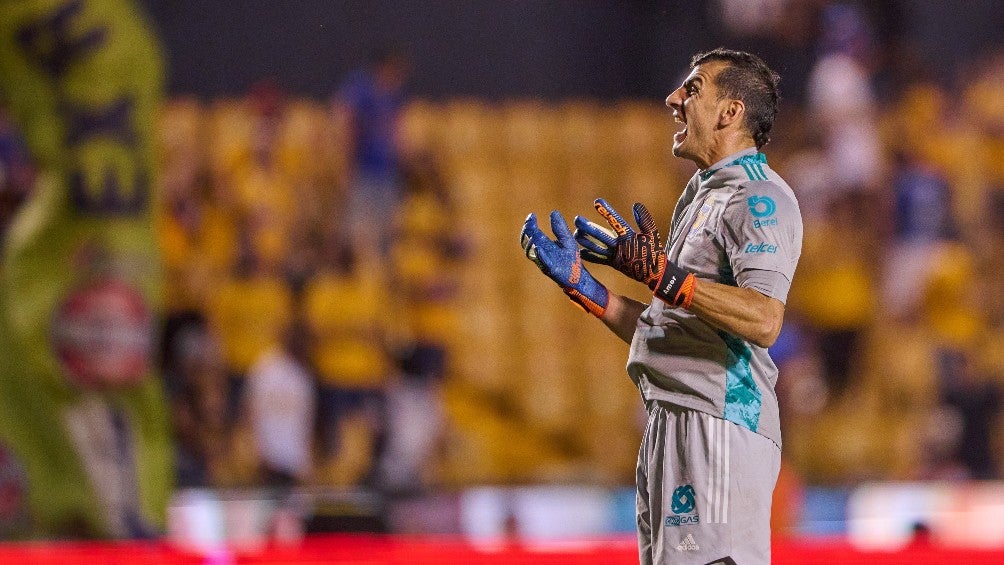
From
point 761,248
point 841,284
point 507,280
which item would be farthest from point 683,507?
point 841,284

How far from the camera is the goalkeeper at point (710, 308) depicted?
194 cm

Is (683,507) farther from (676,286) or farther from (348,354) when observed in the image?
(348,354)

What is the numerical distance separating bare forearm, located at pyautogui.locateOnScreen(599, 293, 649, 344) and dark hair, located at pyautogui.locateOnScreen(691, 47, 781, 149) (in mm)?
365

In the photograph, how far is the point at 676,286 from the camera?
1.91 meters

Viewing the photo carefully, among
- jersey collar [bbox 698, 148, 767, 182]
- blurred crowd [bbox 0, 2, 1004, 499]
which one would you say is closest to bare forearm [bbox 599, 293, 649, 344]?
jersey collar [bbox 698, 148, 767, 182]

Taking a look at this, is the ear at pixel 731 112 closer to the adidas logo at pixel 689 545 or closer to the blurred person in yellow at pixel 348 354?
the adidas logo at pixel 689 545

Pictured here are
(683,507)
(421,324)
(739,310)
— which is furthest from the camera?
(421,324)

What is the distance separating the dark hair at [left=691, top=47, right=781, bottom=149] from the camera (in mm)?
2088

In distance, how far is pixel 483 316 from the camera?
258 inches

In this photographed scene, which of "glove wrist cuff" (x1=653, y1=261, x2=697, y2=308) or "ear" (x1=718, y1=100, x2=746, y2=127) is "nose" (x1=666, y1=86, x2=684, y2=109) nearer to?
"ear" (x1=718, y1=100, x2=746, y2=127)

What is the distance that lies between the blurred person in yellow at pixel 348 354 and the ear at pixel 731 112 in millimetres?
4356

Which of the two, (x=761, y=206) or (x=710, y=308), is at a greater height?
(x=761, y=206)

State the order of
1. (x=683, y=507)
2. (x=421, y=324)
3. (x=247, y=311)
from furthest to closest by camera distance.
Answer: (x=421, y=324), (x=247, y=311), (x=683, y=507)

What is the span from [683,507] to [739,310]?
35cm
